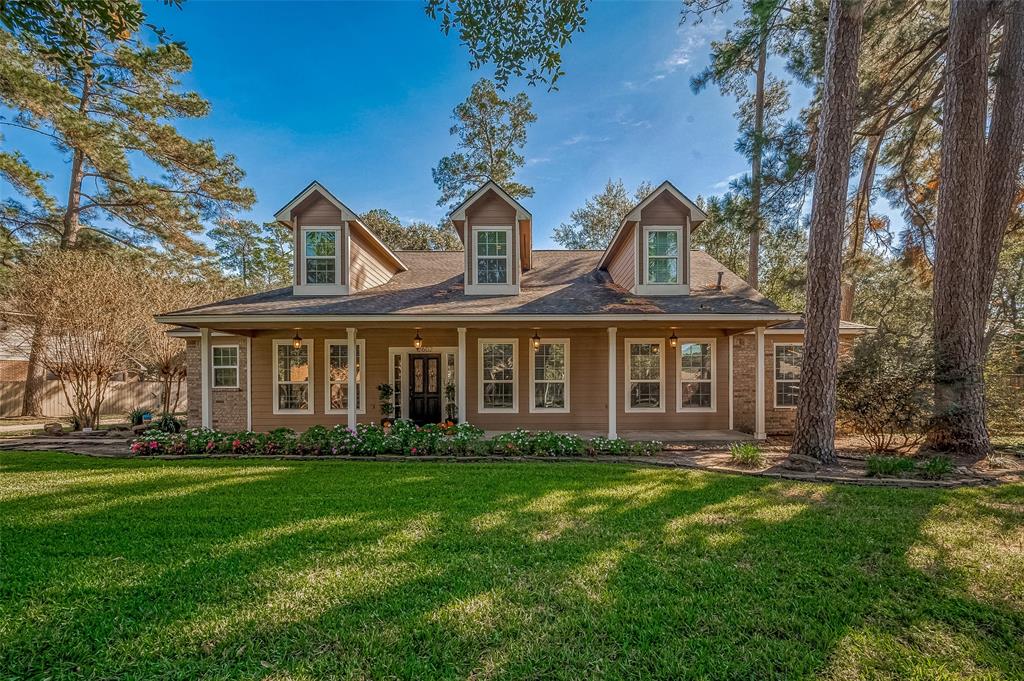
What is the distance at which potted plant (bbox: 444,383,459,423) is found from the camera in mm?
10180

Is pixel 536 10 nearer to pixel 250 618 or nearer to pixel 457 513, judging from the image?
pixel 457 513

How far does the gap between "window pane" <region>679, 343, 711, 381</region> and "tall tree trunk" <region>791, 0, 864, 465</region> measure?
3.44m

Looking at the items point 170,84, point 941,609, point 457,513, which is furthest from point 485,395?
point 170,84

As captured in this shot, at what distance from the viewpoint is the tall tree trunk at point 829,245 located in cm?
657

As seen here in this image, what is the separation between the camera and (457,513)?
14.6 ft

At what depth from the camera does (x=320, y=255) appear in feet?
31.7

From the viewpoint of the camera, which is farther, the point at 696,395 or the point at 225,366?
the point at 225,366

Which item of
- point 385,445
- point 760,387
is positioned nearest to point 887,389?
point 760,387

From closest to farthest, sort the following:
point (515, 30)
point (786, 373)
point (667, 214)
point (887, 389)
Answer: point (515, 30) < point (887, 389) < point (667, 214) < point (786, 373)

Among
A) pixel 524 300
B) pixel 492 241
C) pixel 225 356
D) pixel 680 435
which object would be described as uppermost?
pixel 492 241

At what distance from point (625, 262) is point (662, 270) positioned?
1.04 meters

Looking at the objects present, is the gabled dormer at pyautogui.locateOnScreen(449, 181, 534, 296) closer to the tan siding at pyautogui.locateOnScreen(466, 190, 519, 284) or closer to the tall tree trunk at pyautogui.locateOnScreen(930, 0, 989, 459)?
the tan siding at pyautogui.locateOnScreen(466, 190, 519, 284)

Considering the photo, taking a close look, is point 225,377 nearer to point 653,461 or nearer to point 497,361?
point 497,361

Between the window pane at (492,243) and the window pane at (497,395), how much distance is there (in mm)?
3274
